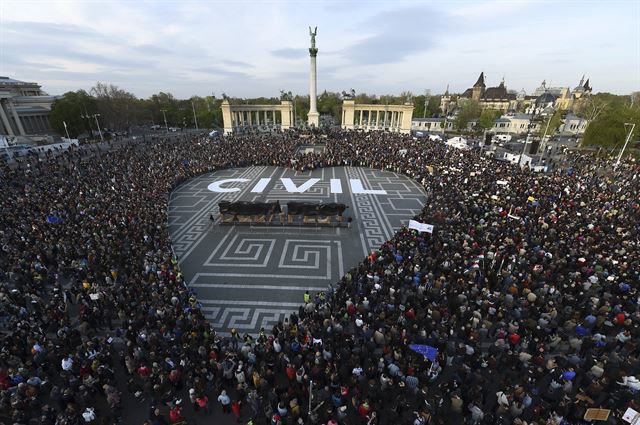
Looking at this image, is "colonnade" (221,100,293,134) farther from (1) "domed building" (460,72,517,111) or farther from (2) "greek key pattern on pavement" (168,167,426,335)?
(1) "domed building" (460,72,517,111)

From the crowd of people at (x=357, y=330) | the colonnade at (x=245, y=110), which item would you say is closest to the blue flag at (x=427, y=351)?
the crowd of people at (x=357, y=330)

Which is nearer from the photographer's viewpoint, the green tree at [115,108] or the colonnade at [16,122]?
the colonnade at [16,122]

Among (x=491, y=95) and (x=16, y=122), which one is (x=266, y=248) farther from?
(x=491, y=95)

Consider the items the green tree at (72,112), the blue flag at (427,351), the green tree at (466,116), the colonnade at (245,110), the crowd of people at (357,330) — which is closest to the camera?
the crowd of people at (357,330)

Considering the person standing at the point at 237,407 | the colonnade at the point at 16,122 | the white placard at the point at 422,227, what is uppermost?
the colonnade at the point at 16,122

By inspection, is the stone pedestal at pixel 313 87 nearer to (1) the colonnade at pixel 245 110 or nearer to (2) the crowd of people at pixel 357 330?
(1) the colonnade at pixel 245 110

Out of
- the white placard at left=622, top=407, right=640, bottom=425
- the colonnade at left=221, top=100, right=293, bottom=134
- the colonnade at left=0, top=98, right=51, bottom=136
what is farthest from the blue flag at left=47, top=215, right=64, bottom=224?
the colonnade at left=221, top=100, right=293, bottom=134

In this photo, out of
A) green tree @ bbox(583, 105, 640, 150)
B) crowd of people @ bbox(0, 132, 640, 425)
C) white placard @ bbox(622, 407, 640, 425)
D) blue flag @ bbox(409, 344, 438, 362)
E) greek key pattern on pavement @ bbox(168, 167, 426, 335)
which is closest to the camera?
white placard @ bbox(622, 407, 640, 425)
